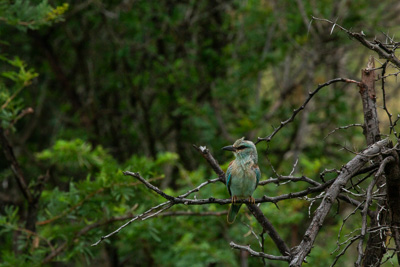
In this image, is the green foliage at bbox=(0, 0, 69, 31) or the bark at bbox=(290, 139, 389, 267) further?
the green foliage at bbox=(0, 0, 69, 31)

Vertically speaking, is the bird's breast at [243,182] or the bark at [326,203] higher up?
the bark at [326,203]

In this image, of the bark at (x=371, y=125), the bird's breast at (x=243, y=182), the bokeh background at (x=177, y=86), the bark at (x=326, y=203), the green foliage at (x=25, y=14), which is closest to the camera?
the bark at (x=326, y=203)

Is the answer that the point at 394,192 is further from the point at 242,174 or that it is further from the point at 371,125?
the point at 242,174

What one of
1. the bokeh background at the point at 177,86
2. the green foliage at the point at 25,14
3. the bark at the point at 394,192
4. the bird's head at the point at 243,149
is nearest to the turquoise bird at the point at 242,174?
the bird's head at the point at 243,149

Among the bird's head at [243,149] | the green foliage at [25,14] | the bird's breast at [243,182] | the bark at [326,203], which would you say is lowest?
the bird's breast at [243,182]

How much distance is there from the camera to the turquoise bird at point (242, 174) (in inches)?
152

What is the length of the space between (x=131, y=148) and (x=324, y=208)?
594cm

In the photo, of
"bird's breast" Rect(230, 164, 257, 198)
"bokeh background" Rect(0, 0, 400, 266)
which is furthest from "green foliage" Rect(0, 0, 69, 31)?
"bokeh background" Rect(0, 0, 400, 266)

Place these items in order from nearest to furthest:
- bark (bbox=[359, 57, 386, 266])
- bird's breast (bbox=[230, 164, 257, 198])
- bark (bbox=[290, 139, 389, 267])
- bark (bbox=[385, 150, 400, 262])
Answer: bark (bbox=[290, 139, 389, 267]) → bark (bbox=[385, 150, 400, 262]) → bark (bbox=[359, 57, 386, 266]) → bird's breast (bbox=[230, 164, 257, 198])

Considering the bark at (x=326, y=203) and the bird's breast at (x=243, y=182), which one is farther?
the bird's breast at (x=243, y=182)

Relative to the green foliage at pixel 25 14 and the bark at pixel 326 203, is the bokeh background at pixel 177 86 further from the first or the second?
the bark at pixel 326 203

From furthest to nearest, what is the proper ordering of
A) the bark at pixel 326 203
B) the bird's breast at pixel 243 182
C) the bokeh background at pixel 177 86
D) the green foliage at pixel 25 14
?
1. the bokeh background at pixel 177 86
2. the green foliage at pixel 25 14
3. the bird's breast at pixel 243 182
4. the bark at pixel 326 203

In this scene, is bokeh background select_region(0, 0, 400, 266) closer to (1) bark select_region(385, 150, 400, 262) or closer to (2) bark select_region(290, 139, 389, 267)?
(1) bark select_region(385, 150, 400, 262)

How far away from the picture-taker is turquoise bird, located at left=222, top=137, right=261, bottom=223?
3.87 m
